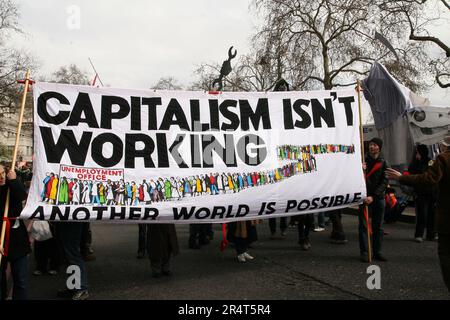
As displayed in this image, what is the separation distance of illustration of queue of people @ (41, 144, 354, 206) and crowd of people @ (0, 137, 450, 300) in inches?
0.8

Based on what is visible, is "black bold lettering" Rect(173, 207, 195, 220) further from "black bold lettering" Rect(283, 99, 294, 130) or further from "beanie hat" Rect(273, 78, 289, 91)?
"beanie hat" Rect(273, 78, 289, 91)

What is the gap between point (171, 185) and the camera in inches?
205

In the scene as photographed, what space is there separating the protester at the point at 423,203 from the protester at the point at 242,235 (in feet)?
11.3

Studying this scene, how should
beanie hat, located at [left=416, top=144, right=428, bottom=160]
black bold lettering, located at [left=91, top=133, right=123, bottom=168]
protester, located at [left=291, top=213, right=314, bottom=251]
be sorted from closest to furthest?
black bold lettering, located at [left=91, top=133, right=123, bottom=168], protester, located at [left=291, top=213, right=314, bottom=251], beanie hat, located at [left=416, top=144, right=428, bottom=160]

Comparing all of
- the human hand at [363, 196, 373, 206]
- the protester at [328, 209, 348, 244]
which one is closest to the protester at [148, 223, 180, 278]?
the human hand at [363, 196, 373, 206]

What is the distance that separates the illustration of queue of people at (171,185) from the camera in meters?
4.76

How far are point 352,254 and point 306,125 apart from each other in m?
2.51

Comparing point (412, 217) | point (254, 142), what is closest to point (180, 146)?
point (254, 142)

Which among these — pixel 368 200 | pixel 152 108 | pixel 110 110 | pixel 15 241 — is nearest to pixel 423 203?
pixel 368 200

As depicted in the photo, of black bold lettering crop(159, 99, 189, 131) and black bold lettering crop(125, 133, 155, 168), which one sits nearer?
black bold lettering crop(125, 133, 155, 168)

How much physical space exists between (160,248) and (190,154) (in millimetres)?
1461

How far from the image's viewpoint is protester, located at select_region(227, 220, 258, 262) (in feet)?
21.7

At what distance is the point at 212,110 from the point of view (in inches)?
221
